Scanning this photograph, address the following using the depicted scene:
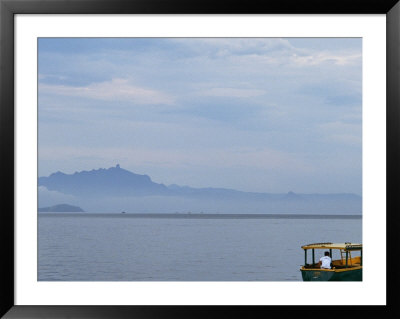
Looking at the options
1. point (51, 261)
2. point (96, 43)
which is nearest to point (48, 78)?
point (96, 43)

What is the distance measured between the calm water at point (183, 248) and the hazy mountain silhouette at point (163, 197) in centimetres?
76

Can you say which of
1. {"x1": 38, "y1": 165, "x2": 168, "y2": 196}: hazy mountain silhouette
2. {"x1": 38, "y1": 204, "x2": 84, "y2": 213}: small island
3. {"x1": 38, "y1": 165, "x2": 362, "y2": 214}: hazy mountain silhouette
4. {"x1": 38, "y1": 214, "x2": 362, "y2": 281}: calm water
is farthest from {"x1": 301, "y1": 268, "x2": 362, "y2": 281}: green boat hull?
{"x1": 38, "y1": 204, "x2": 84, "y2": 213}: small island

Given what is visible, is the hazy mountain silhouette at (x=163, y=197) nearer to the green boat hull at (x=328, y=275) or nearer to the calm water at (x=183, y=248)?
the calm water at (x=183, y=248)

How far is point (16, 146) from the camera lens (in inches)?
55.4

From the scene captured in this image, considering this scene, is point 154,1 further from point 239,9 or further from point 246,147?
point 246,147

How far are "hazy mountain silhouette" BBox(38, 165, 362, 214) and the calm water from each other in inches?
30.0

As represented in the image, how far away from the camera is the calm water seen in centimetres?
1656

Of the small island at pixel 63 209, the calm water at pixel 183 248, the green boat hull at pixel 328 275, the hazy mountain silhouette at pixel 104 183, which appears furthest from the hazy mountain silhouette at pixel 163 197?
→ the green boat hull at pixel 328 275

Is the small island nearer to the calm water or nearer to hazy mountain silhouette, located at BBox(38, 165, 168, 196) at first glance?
the calm water

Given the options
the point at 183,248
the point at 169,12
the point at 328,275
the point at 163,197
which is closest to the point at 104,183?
the point at 163,197

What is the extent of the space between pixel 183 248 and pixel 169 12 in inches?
764

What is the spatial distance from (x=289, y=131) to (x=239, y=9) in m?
25.6

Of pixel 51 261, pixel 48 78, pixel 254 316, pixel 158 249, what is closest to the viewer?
pixel 254 316

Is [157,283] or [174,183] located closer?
[157,283]
